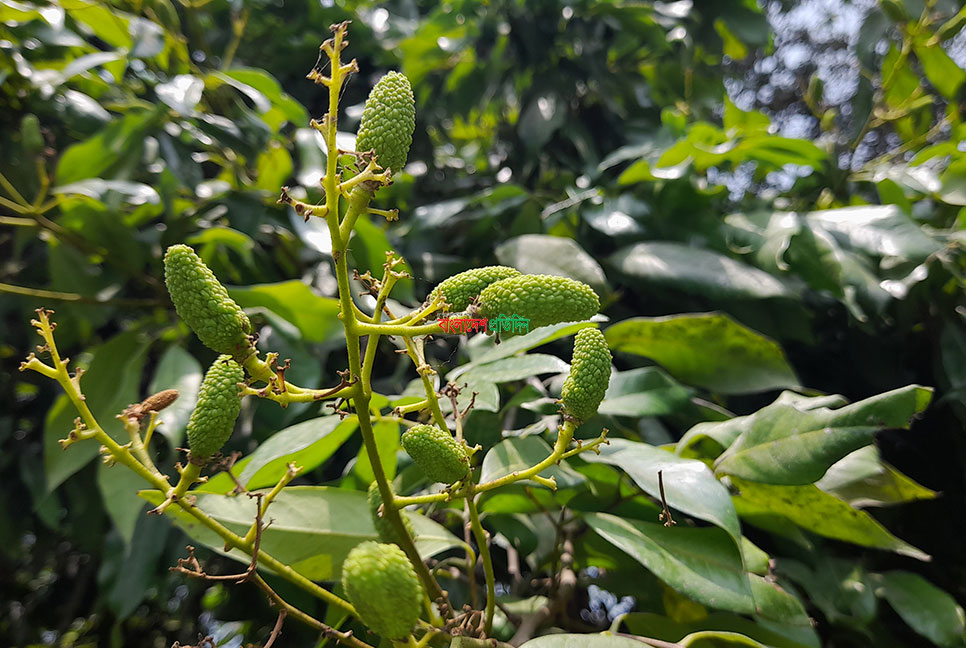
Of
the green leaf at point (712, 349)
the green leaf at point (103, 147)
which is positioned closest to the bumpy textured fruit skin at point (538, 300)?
the green leaf at point (712, 349)

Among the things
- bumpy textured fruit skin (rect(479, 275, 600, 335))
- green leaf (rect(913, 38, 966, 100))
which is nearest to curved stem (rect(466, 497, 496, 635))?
bumpy textured fruit skin (rect(479, 275, 600, 335))

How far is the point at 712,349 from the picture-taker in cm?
68

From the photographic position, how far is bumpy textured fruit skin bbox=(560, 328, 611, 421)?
37 centimetres

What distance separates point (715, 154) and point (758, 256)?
0.16 m

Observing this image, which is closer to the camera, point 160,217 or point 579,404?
point 579,404

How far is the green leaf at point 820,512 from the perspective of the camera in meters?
0.55

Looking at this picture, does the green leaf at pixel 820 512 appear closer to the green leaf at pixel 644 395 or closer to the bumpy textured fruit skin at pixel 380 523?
the green leaf at pixel 644 395

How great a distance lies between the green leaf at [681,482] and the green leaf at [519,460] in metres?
0.03

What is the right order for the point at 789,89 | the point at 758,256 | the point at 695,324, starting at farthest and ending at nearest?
the point at 789,89 → the point at 758,256 → the point at 695,324

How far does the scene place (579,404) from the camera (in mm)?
369

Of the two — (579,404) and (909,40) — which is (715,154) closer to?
(909,40)

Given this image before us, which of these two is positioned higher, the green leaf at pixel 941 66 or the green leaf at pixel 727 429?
the green leaf at pixel 941 66

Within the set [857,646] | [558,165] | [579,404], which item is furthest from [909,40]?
[579,404]

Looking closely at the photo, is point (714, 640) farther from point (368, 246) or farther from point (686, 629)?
point (368, 246)
